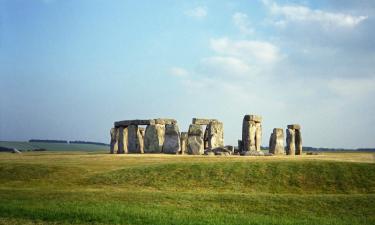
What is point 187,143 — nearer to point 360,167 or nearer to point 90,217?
point 360,167

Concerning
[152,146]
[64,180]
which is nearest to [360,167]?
[64,180]

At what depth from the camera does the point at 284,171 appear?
26.5 meters

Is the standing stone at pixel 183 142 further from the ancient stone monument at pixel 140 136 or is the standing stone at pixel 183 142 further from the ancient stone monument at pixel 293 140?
the ancient stone monument at pixel 293 140

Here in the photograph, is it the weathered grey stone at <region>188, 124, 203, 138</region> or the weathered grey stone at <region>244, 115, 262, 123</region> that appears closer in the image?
the weathered grey stone at <region>188, 124, 203, 138</region>

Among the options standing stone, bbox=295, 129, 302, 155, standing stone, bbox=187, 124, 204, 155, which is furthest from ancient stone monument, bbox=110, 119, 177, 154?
standing stone, bbox=295, 129, 302, 155

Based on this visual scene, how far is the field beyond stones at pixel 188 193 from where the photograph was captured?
56.3ft

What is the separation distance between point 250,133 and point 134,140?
37.3 feet

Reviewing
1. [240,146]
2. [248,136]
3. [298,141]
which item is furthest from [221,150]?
[298,141]

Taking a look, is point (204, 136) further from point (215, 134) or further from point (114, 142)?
point (114, 142)

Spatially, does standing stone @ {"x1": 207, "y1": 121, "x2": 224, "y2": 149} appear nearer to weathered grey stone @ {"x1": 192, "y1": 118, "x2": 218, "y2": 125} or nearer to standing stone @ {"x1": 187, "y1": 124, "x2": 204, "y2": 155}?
Answer: weathered grey stone @ {"x1": 192, "y1": 118, "x2": 218, "y2": 125}

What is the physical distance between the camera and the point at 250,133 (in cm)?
4409

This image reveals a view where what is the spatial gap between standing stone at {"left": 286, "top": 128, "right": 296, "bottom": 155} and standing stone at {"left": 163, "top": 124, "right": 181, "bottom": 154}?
11.3 m

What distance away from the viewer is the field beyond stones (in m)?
17.2

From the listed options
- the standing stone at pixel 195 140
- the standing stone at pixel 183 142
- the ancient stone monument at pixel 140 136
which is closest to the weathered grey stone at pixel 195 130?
the standing stone at pixel 195 140
